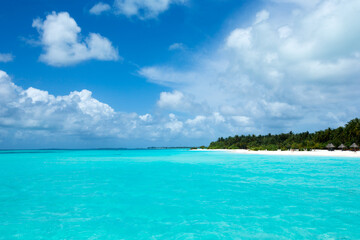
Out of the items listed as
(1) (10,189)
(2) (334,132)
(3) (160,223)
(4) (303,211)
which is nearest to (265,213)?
(4) (303,211)

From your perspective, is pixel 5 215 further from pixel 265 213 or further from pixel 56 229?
pixel 265 213

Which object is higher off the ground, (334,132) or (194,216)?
(334,132)

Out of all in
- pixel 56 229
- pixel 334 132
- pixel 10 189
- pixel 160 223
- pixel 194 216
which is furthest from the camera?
pixel 334 132

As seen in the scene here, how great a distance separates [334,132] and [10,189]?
280 feet

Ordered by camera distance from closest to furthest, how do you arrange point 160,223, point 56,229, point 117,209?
point 56,229
point 160,223
point 117,209

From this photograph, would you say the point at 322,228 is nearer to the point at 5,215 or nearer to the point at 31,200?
the point at 5,215

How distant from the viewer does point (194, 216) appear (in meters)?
10.7

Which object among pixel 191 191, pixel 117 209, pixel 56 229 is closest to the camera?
pixel 56 229

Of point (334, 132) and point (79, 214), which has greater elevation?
point (334, 132)

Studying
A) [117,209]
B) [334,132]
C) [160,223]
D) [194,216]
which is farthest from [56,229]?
[334,132]

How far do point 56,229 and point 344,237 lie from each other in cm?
1068

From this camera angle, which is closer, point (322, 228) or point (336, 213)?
A: point (322, 228)

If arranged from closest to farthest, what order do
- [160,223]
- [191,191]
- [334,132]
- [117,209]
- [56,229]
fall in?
[56,229], [160,223], [117,209], [191,191], [334,132]

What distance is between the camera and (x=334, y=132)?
75750 millimetres
